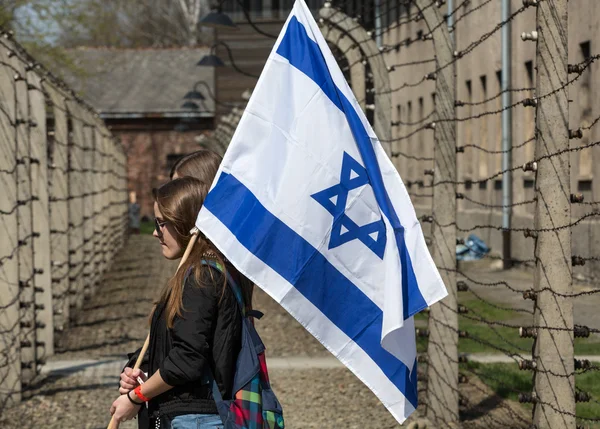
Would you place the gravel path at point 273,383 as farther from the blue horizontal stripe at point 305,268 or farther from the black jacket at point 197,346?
the black jacket at point 197,346

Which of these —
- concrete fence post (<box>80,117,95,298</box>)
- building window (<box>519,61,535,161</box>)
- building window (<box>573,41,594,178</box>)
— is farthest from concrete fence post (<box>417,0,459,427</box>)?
building window (<box>519,61,535,161</box>)

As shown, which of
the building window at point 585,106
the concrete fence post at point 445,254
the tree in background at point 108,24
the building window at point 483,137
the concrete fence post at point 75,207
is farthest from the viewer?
the tree in background at point 108,24

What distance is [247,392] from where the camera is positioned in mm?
4270

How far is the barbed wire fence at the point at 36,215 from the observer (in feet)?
29.7

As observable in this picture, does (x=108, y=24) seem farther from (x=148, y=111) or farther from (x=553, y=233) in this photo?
(x=553, y=233)

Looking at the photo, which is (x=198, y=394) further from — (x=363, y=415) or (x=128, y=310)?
(x=128, y=310)

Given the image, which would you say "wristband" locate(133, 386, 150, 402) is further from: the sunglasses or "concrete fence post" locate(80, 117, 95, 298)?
"concrete fence post" locate(80, 117, 95, 298)

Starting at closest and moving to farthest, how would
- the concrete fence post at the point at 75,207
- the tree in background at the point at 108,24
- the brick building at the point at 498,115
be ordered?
the concrete fence post at the point at 75,207 < the brick building at the point at 498,115 < the tree in background at the point at 108,24

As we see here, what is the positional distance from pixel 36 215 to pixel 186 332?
23.2 ft

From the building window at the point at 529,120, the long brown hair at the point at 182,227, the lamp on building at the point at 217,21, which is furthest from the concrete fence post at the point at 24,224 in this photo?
the building window at the point at 529,120

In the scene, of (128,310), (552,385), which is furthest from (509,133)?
(552,385)

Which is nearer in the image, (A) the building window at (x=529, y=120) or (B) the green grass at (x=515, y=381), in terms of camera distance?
(B) the green grass at (x=515, y=381)

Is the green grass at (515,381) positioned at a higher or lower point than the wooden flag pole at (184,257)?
lower

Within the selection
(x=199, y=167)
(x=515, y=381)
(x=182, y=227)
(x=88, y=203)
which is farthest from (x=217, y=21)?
(x=182, y=227)
